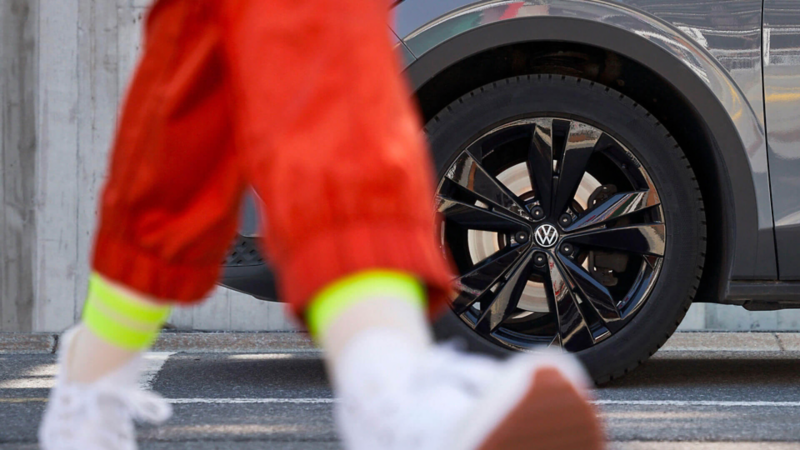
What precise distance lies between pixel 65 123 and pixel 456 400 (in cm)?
473

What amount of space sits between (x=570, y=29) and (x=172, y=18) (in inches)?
71.1

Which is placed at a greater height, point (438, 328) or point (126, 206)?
point (126, 206)

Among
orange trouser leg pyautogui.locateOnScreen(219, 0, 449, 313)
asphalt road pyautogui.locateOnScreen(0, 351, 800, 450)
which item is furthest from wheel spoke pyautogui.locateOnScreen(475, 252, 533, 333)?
orange trouser leg pyautogui.locateOnScreen(219, 0, 449, 313)

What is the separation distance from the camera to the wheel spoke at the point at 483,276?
9.25 feet

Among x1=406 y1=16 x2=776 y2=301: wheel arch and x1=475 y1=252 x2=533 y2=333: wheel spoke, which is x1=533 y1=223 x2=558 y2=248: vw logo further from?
x1=406 y1=16 x2=776 y2=301: wheel arch

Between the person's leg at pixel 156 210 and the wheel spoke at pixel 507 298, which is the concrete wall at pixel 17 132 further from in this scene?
the person's leg at pixel 156 210

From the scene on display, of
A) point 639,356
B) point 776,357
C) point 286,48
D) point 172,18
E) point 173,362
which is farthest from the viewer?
point 776,357

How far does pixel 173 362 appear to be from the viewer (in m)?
3.69

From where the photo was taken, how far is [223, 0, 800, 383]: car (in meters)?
2.75

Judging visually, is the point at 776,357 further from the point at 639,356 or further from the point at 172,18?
the point at 172,18

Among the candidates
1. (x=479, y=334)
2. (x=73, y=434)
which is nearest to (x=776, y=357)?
(x=479, y=334)

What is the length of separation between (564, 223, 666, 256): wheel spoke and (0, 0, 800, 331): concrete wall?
2.57 m

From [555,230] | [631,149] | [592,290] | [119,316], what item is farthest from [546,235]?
[119,316]

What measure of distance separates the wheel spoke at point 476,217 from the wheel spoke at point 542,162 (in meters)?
0.10
